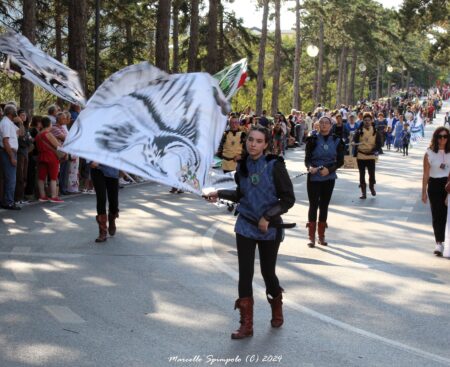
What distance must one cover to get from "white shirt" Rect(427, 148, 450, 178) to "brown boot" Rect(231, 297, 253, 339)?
525 cm

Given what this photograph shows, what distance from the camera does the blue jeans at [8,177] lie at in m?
14.9

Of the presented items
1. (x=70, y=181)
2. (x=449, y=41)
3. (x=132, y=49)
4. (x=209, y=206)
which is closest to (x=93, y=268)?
(x=209, y=206)

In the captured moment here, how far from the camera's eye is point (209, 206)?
1661 cm

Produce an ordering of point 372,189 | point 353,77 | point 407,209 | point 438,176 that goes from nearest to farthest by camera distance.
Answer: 1. point 438,176
2. point 407,209
3. point 372,189
4. point 353,77

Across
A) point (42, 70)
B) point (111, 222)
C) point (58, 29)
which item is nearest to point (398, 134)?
point (58, 29)

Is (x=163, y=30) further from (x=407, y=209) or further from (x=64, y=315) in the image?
(x=64, y=315)

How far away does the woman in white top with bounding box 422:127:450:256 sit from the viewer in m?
11.8

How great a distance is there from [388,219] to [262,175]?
340 inches

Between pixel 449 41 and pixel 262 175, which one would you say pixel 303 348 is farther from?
pixel 449 41

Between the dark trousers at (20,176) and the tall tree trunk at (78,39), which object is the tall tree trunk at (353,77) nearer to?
the tall tree trunk at (78,39)

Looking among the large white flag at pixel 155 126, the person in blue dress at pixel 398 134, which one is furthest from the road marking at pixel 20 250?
the person in blue dress at pixel 398 134

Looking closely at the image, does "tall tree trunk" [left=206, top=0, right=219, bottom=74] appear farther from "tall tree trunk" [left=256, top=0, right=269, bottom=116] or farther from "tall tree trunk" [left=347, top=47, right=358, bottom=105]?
"tall tree trunk" [left=347, top=47, right=358, bottom=105]

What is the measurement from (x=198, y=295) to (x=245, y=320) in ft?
5.04

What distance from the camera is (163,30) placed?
28312 mm
